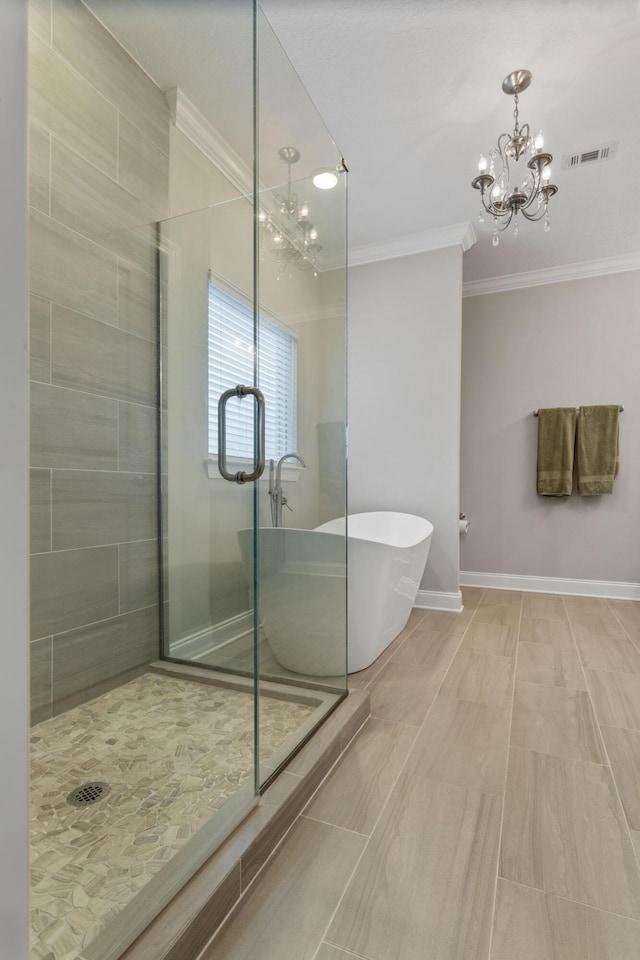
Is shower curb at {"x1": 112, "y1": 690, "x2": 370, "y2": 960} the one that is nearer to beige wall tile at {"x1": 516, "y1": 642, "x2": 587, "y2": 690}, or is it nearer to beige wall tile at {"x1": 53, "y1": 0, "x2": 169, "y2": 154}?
beige wall tile at {"x1": 516, "y1": 642, "x2": 587, "y2": 690}

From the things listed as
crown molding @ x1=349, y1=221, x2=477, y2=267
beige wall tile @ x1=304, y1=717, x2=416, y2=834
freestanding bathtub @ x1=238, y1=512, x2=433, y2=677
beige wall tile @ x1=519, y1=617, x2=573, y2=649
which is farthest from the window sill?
crown molding @ x1=349, y1=221, x2=477, y2=267

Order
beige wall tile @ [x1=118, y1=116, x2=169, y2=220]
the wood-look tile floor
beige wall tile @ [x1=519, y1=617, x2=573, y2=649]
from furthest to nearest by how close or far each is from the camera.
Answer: beige wall tile @ [x1=519, y1=617, x2=573, y2=649], beige wall tile @ [x1=118, y1=116, x2=169, y2=220], the wood-look tile floor

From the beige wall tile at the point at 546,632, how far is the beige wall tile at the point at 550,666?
9cm

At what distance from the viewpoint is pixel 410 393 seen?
3.70 m

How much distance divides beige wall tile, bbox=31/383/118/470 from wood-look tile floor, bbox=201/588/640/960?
1107 mm

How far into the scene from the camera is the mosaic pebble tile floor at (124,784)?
3.04 ft

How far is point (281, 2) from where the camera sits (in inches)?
73.5

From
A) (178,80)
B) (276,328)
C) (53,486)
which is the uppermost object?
(178,80)

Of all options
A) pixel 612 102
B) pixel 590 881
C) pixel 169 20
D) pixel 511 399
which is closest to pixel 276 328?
pixel 169 20

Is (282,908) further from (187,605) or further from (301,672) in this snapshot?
(187,605)

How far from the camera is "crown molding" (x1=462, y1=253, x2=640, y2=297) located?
3895 millimetres

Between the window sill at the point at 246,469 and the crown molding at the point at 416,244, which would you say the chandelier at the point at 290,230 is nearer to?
the window sill at the point at 246,469

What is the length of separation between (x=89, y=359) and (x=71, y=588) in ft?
2.09

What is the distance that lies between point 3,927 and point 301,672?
1.29 metres
